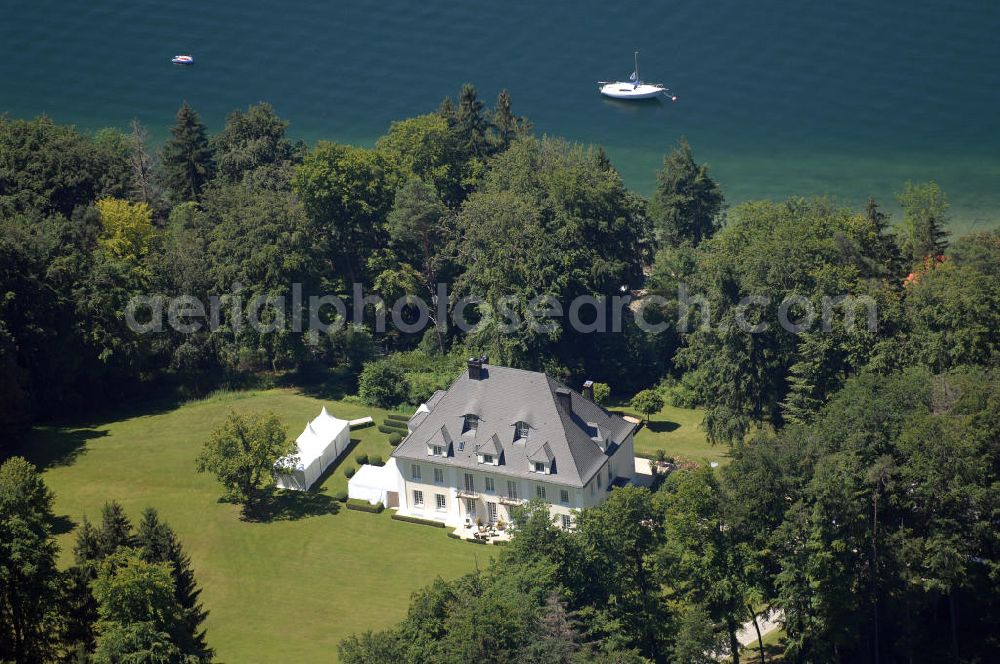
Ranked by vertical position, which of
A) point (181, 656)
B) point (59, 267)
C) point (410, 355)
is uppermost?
point (59, 267)

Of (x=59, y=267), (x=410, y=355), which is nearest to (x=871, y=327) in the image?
(x=410, y=355)

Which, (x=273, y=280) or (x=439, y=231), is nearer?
(x=273, y=280)

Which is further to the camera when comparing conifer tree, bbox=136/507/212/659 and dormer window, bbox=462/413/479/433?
dormer window, bbox=462/413/479/433

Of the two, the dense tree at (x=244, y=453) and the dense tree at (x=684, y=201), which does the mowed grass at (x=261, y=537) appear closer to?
the dense tree at (x=244, y=453)

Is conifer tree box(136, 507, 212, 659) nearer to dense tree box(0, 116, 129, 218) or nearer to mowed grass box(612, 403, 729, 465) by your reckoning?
mowed grass box(612, 403, 729, 465)

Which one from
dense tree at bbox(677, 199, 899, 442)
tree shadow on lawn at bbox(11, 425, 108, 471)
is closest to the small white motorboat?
dense tree at bbox(677, 199, 899, 442)

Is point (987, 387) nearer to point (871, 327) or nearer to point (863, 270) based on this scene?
point (871, 327)

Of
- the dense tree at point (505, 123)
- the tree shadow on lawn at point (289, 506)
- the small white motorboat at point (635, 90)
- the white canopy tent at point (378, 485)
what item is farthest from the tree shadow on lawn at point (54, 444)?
the small white motorboat at point (635, 90)
